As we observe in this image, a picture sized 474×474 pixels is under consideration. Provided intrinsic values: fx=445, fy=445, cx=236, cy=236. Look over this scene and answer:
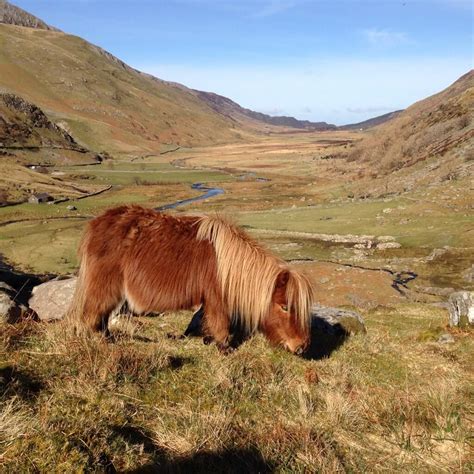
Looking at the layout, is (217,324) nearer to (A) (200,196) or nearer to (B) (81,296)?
(B) (81,296)

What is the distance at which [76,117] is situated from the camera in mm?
159000

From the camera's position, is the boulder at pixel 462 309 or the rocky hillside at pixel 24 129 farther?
the rocky hillside at pixel 24 129

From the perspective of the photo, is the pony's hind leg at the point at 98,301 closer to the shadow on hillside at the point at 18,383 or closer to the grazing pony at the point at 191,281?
the grazing pony at the point at 191,281

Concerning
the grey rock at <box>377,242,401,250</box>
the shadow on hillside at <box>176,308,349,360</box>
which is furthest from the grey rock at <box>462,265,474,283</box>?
the shadow on hillside at <box>176,308,349,360</box>

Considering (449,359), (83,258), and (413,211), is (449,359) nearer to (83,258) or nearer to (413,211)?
(83,258)

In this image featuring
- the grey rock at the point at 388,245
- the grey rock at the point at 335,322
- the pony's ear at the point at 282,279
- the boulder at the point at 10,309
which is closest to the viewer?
the pony's ear at the point at 282,279

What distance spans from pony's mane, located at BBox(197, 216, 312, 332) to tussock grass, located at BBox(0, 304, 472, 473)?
0.58 meters

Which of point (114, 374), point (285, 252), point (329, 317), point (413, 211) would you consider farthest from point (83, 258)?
point (413, 211)

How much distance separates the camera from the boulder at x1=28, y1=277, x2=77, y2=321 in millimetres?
10023

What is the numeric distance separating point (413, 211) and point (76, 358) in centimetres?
3422

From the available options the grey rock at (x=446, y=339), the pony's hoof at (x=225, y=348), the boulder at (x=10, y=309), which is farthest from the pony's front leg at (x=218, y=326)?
the grey rock at (x=446, y=339)

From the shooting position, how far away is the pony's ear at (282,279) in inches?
254

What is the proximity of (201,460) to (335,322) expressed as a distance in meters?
6.05

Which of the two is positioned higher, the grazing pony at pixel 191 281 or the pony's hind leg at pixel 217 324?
the grazing pony at pixel 191 281
